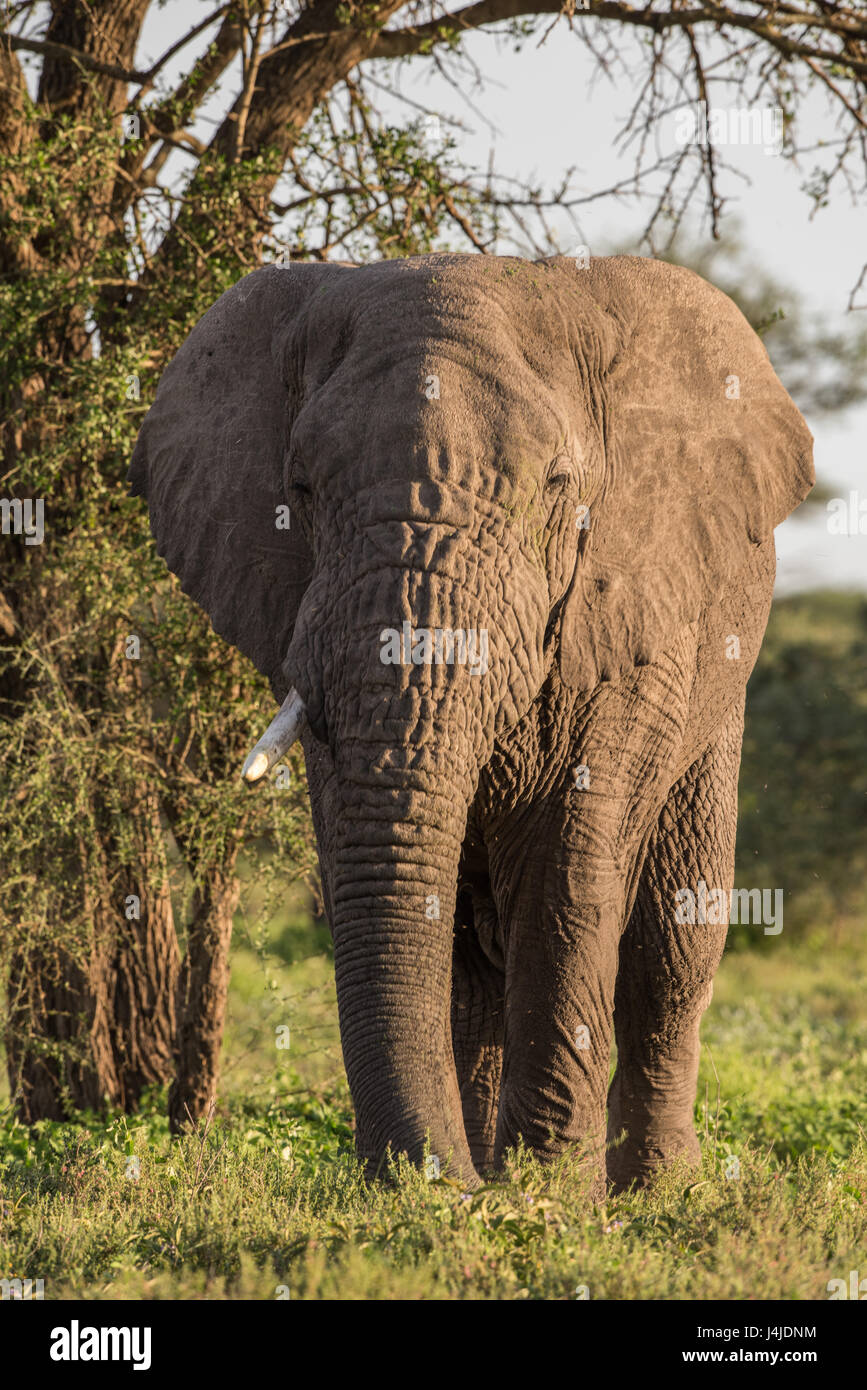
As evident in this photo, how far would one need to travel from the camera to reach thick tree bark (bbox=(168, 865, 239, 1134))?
7.46 meters

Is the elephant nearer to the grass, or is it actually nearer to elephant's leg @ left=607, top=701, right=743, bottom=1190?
elephant's leg @ left=607, top=701, right=743, bottom=1190

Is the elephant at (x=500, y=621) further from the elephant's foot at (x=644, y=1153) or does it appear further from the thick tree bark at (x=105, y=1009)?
the thick tree bark at (x=105, y=1009)

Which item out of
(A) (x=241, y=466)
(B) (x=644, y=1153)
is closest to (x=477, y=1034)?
(B) (x=644, y=1153)

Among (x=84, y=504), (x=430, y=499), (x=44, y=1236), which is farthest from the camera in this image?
(x=84, y=504)

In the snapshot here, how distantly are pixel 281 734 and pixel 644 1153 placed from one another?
274 centimetres

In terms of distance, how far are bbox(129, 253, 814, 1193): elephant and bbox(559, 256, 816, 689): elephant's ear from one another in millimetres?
11

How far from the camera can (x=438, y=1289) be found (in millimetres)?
3523

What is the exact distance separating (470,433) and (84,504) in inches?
130

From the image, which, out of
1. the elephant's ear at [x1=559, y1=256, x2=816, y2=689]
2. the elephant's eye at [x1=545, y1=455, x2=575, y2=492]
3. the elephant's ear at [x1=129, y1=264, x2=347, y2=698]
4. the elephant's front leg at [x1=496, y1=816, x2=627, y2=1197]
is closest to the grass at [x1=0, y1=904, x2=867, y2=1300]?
the elephant's front leg at [x1=496, y1=816, x2=627, y2=1197]

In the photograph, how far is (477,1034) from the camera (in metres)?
6.52

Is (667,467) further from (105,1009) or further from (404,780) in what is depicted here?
(105,1009)

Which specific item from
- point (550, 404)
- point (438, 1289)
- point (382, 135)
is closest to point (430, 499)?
point (550, 404)

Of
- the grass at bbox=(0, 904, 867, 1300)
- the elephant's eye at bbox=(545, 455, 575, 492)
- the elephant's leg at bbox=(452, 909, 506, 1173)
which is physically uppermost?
the elephant's eye at bbox=(545, 455, 575, 492)

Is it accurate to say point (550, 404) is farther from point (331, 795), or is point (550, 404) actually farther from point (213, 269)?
point (213, 269)
